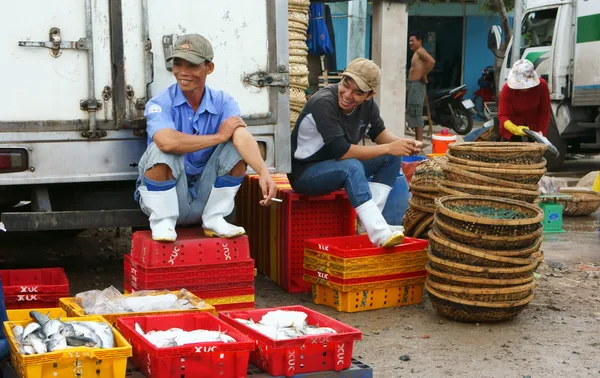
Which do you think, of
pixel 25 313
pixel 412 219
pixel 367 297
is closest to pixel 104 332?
pixel 25 313

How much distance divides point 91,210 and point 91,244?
217cm

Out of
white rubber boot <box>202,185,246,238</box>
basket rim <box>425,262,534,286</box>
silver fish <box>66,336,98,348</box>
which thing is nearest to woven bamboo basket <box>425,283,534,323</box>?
basket rim <box>425,262,534,286</box>

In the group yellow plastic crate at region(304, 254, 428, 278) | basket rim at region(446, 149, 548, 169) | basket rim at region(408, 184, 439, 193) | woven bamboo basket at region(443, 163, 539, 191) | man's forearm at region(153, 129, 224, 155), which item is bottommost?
yellow plastic crate at region(304, 254, 428, 278)

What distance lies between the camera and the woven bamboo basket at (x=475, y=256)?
5.27 m

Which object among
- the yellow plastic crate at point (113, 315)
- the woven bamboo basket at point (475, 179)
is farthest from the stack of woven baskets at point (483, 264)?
the yellow plastic crate at point (113, 315)

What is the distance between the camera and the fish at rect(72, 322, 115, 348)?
3.64 meters

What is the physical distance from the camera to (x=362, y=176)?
19.4 feet

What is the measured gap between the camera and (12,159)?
17.3ft

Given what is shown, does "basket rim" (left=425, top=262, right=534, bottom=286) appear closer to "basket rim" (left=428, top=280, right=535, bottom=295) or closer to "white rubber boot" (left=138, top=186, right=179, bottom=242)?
"basket rim" (left=428, top=280, right=535, bottom=295)

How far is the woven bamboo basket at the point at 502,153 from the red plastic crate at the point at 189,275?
5.80 feet

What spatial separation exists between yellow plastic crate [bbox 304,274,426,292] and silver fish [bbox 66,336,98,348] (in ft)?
7.49

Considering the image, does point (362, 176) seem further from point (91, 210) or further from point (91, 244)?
point (91, 244)

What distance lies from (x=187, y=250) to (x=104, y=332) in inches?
52.9

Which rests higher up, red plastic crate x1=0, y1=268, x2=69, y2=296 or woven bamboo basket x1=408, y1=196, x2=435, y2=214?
woven bamboo basket x1=408, y1=196, x2=435, y2=214
